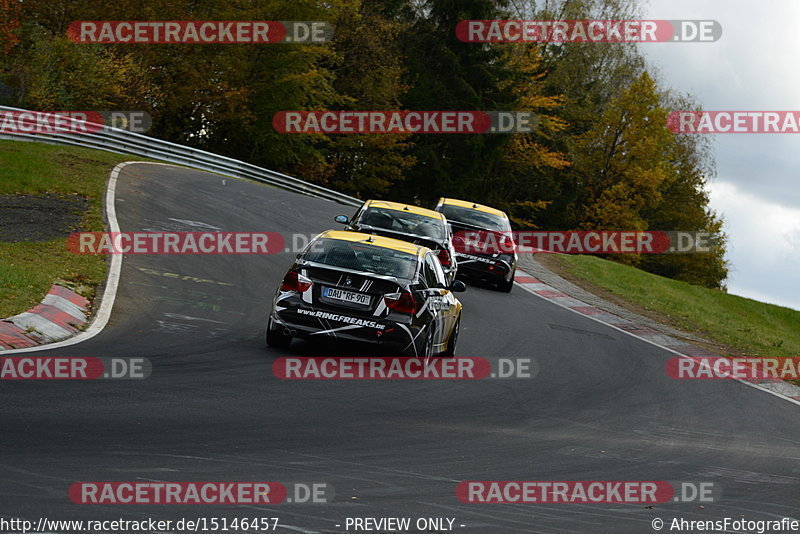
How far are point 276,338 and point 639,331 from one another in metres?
11.0

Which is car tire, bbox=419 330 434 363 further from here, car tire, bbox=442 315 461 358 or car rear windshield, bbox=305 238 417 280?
car tire, bbox=442 315 461 358

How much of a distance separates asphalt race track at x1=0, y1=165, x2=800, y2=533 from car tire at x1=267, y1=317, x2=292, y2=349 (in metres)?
0.14

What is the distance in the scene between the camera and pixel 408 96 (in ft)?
176

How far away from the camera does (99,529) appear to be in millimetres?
5043

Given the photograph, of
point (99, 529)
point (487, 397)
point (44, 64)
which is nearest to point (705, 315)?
point (487, 397)

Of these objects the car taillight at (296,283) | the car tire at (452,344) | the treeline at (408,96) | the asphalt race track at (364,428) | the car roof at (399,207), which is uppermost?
the treeline at (408,96)

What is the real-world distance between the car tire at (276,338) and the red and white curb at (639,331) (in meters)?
7.95

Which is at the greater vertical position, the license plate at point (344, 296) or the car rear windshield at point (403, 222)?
the car rear windshield at point (403, 222)

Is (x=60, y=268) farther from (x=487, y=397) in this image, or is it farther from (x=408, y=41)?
(x=408, y=41)

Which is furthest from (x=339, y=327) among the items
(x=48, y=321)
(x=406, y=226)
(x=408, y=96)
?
(x=408, y=96)

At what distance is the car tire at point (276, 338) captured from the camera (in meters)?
11.1

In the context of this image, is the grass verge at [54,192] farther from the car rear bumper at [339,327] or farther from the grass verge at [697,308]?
the grass verge at [697,308]

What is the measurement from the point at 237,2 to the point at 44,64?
13.2 meters

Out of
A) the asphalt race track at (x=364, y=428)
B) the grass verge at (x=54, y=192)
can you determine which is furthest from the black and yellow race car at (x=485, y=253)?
the grass verge at (x=54, y=192)
